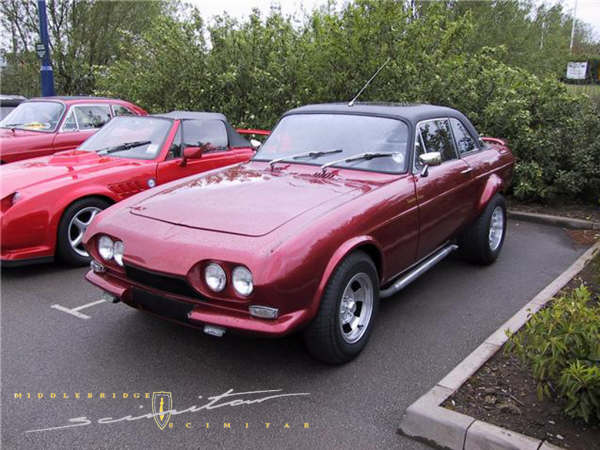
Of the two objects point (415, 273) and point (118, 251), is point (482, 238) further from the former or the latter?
point (118, 251)

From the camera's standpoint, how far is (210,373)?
3453 mm

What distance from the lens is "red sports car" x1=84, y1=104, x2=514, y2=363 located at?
304cm

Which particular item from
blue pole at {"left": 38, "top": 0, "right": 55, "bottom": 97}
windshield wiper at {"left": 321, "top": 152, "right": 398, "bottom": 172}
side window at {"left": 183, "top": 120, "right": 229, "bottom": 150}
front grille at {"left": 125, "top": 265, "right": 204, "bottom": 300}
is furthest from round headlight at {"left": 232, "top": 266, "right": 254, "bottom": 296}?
blue pole at {"left": 38, "top": 0, "right": 55, "bottom": 97}

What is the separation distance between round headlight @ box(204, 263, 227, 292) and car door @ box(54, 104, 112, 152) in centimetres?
599

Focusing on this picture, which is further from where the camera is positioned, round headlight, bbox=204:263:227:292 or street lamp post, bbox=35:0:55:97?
street lamp post, bbox=35:0:55:97

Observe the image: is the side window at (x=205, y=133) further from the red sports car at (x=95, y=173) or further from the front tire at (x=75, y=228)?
the front tire at (x=75, y=228)

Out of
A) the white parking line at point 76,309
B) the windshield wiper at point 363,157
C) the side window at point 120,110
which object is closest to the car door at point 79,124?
the side window at point 120,110

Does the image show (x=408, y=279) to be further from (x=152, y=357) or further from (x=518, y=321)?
(x=152, y=357)

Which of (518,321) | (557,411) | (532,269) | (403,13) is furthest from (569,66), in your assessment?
(557,411)

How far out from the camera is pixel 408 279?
4164mm

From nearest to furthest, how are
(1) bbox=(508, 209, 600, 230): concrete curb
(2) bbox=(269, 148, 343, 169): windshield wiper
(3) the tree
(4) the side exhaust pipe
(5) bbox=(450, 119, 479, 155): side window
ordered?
(4) the side exhaust pipe, (2) bbox=(269, 148, 343, 169): windshield wiper, (5) bbox=(450, 119, 479, 155): side window, (1) bbox=(508, 209, 600, 230): concrete curb, (3) the tree

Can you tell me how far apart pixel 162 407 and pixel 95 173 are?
3311 mm

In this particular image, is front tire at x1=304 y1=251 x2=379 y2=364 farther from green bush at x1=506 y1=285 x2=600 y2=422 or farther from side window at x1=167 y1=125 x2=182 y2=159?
side window at x1=167 y1=125 x2=182 y2=159

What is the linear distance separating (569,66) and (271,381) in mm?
17482
